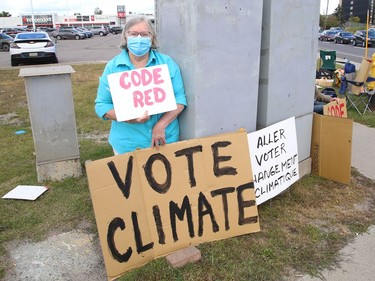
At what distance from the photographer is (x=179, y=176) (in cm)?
290

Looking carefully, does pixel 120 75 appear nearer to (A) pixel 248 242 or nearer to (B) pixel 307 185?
(A) pixel 248 242

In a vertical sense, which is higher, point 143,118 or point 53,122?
point 143,118

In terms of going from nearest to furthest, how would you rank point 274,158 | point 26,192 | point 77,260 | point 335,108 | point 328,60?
point 77,260, point 274,158, point 26,192, point 335,108, point 328,60

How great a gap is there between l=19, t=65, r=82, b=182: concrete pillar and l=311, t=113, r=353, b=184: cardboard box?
2826 millimetres

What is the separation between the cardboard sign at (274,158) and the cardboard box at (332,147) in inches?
22.5

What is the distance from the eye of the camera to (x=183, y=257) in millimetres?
2752

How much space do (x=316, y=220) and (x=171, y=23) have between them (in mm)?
2201

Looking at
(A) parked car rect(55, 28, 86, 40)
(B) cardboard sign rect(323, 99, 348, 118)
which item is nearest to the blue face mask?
(B) cardboard sign rect(323, 99, 348, 118)

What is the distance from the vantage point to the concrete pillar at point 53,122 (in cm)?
421

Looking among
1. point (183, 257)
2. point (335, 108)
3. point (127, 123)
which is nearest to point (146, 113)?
point (127, 123)

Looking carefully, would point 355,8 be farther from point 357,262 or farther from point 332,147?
point 357,262

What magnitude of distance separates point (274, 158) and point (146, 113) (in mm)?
1504

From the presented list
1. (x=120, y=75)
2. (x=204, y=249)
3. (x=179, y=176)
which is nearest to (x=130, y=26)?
(x=120, y=75)

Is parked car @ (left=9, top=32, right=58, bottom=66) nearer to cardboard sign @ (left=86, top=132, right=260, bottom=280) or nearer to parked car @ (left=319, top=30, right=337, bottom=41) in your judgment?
cardboard sign @ (left=86, top=132, right=260, bottom=280)
